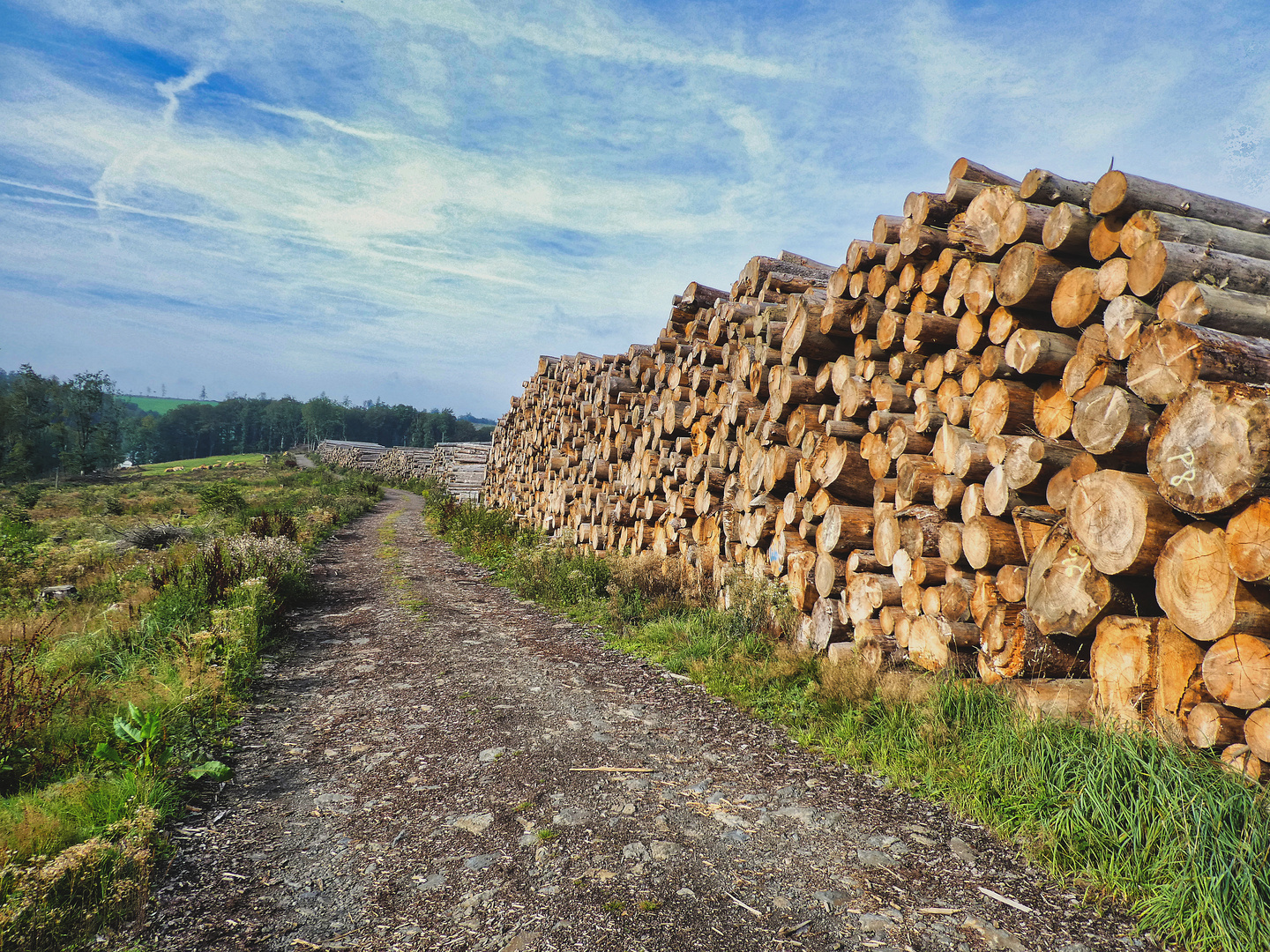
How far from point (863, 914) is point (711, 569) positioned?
4715 millimetres

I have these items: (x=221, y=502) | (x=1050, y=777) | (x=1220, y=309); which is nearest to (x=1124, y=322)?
(x=1220, y=309)

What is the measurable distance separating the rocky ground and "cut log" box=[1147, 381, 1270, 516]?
5.31 ft

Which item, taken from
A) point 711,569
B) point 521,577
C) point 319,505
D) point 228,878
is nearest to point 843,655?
point 711,569

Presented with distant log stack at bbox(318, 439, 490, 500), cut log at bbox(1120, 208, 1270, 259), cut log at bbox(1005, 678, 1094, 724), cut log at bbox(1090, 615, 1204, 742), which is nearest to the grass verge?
cut log at bbox(1005, 678, 1094, 724)

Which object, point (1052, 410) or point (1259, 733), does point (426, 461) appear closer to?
point (1052, 410)

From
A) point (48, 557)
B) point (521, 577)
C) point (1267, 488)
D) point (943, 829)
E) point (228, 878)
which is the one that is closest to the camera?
point (1267, 488)

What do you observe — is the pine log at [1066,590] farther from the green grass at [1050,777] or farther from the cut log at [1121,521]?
the green grass at [1050,777]

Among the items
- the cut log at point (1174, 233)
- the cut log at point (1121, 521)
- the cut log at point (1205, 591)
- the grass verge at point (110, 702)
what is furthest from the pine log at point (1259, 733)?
the grass verge at point (110, 702)

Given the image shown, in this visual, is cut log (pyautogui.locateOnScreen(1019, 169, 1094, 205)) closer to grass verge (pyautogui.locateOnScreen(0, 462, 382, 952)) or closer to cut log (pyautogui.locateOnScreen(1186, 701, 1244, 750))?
cut log (pyautogui.locateOnScreen(1186, 701, 1244, 750))

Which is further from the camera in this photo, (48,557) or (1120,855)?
(48,557)

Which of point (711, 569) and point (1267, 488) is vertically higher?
point (1267, 488)

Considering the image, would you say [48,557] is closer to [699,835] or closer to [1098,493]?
[699,835]

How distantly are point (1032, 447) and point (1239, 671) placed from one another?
4.71 feet

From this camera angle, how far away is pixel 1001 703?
3.33 meters
